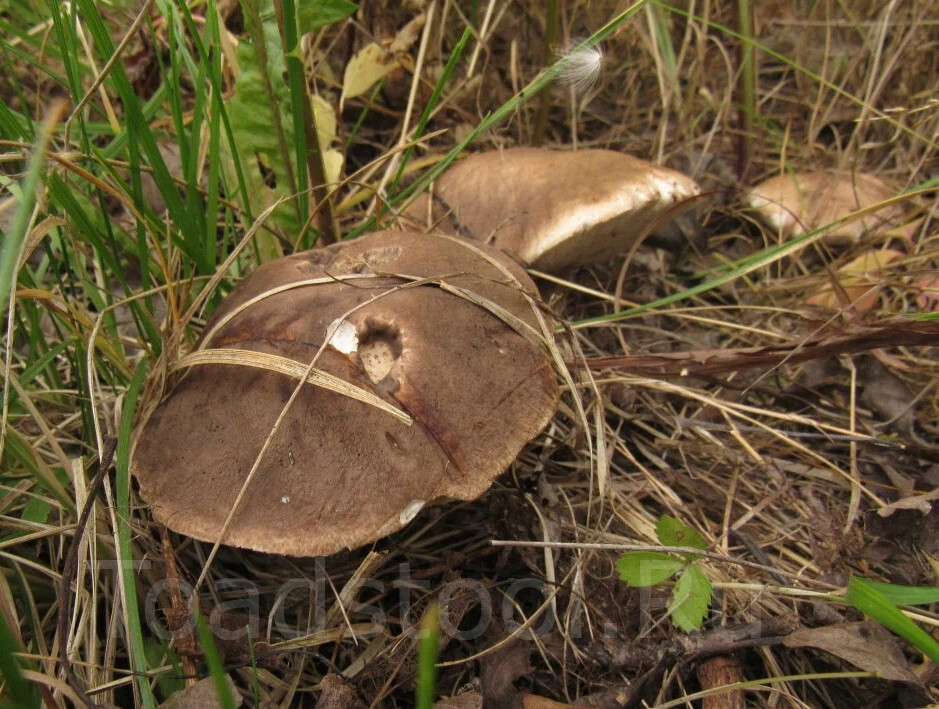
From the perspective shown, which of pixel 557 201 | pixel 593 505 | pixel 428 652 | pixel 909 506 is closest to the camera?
pixel 428 652

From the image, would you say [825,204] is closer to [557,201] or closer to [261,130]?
[557,201]

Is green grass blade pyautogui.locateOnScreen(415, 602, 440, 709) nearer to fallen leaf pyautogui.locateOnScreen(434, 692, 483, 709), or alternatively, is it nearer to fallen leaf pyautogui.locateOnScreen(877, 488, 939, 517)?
fallen leaf pyautogui.locateOnScreen(434, 692, 483, 709)

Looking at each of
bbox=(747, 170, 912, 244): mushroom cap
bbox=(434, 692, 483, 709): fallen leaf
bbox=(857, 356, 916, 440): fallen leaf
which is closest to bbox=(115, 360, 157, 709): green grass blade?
bbox=(434, 692, 483, 709): fallen leaf

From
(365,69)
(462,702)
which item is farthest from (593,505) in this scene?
(365,69)

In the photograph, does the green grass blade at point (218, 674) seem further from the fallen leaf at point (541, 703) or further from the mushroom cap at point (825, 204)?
the mushroom cap at point (825, 204)

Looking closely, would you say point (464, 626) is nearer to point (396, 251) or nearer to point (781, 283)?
point (396, 251)

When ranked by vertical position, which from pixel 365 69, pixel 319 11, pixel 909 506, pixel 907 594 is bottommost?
pixel 909 506

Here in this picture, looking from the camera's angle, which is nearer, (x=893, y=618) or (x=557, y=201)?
(x=893, y=618)

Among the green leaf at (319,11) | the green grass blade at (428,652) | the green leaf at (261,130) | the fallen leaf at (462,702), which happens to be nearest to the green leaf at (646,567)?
the fallen leaf at (462,702)
